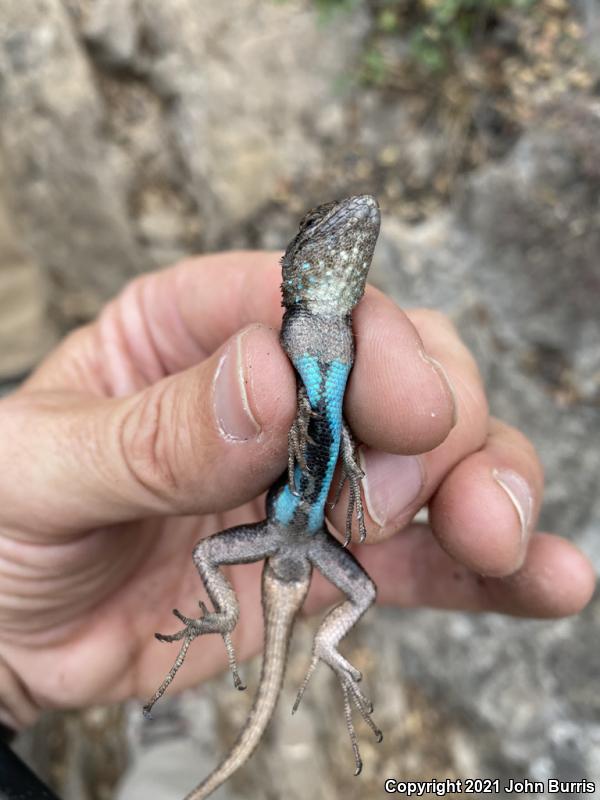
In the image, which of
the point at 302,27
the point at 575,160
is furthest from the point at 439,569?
the point at 302,27

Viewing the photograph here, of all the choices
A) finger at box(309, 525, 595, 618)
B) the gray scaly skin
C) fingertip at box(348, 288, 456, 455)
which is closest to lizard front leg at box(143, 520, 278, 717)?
the gray scaly skin

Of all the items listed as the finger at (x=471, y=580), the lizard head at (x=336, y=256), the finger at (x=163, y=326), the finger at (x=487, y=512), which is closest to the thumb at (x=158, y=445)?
the lizard head at (x=336, y=256)

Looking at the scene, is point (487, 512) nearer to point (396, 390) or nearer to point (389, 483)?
point (389, 483)

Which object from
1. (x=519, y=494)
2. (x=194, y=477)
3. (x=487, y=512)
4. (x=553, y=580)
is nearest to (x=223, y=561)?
(x=194, y=477)

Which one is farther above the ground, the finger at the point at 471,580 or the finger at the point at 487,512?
the finger at the point at 487,512

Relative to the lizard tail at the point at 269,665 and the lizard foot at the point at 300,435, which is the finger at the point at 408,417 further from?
the lizard tail at the point at 269,665

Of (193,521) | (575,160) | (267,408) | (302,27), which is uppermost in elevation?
(302,27)

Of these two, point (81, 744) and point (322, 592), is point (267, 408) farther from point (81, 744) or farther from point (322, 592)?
point (81, 744)
